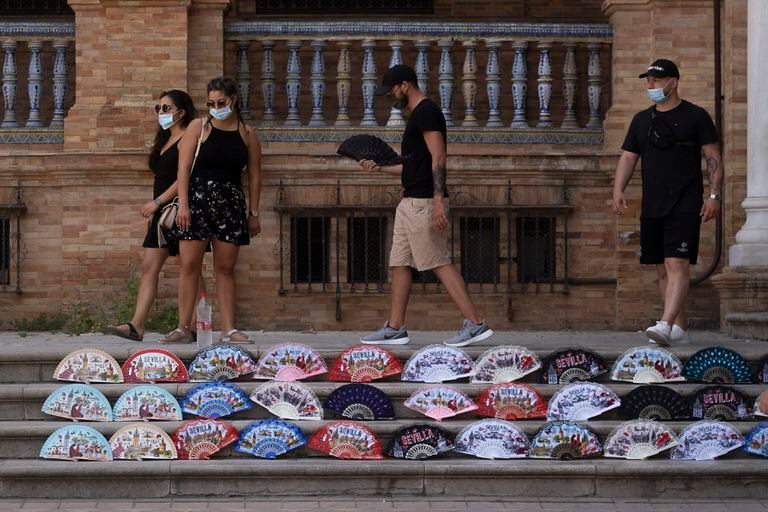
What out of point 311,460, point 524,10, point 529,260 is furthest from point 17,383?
point 524,10

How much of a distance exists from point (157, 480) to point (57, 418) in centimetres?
115

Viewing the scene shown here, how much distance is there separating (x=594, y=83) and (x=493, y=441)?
19.9 feet

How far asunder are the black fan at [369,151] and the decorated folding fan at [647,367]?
2.19m

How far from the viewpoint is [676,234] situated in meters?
10.6

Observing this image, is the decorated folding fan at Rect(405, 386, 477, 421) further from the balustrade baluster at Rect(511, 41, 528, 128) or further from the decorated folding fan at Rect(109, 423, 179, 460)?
the balustrade baluster at Rect(511, 41, 528, 128)

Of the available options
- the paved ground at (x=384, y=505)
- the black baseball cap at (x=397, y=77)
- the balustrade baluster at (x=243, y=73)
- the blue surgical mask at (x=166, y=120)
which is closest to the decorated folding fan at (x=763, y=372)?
the paved ground at (x=384, y=505)

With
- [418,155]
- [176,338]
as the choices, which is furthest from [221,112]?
[176,338]

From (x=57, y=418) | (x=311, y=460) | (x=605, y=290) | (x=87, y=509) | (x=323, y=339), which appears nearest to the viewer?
(x=87, y=509)

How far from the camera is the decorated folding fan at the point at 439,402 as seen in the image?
379 inches

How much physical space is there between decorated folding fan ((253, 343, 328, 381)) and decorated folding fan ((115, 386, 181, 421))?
0.68 metres

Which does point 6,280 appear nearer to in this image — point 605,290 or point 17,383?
point 17,383

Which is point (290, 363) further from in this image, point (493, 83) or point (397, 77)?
point (493, 83)

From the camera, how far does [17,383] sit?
33.1ft

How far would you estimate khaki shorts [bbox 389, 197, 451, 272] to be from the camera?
10.7 metres
